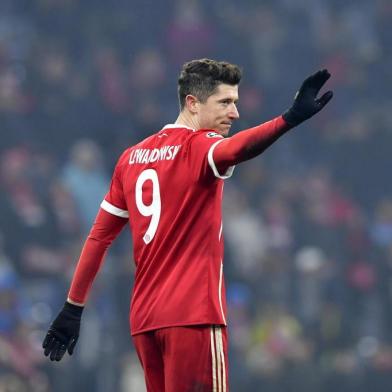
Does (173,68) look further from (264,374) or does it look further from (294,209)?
(264,374)

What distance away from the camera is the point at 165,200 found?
473cm

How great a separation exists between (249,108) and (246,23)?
1.49m

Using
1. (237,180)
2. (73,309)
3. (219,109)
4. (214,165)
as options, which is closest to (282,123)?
(214,165)

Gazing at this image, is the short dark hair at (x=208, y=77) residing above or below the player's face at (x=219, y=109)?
above

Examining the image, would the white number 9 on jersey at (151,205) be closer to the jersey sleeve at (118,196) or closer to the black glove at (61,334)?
the jersey sleeve at (118,196)

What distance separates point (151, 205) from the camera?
479 cm

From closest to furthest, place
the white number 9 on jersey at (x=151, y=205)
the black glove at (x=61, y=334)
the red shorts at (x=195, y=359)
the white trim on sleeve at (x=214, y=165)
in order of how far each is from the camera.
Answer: the white trim on sleeve at (x=214, y=165) → the red shorts at (x=195, y=359) → the white number 9 on jersey at (x=151, y=205) → the black glove at (x=61, y=334)

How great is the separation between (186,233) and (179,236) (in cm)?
3

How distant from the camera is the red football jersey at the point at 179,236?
463 cm

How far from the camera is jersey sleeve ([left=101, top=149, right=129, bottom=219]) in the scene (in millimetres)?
5008

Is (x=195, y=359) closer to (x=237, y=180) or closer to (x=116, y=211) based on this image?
(x=116, y=211)

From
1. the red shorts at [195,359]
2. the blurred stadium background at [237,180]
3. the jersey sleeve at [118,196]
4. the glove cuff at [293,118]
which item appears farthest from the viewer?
the blurred stadium background at [237,180]

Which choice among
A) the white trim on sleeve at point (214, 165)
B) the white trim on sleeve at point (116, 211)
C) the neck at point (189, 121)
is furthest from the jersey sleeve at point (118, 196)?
the white trim on sleeve at point (214, 165)

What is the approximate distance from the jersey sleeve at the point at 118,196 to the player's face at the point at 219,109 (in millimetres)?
370
